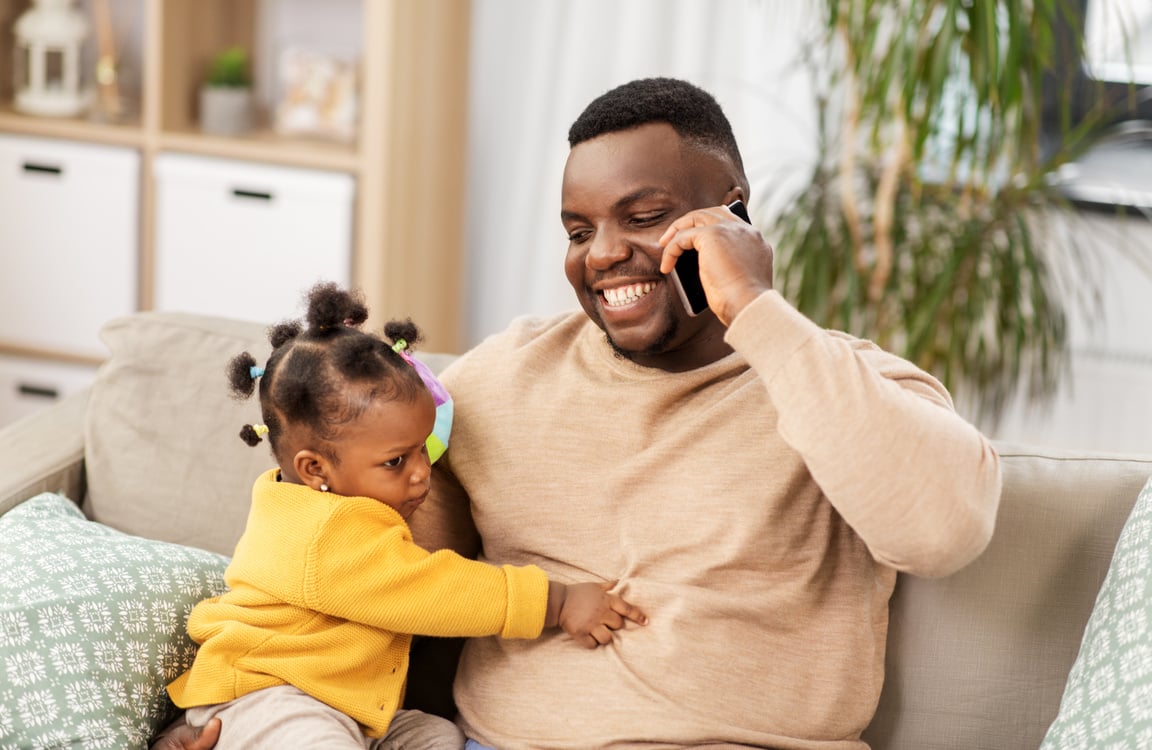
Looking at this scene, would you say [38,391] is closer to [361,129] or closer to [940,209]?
[361,129]

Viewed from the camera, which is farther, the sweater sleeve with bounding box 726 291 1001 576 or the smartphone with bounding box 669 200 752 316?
the smartphone with bounding box 669 200 752 316

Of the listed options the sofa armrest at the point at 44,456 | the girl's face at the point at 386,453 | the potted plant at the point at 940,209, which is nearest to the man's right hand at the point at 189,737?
the girl's face at the point at 386,453

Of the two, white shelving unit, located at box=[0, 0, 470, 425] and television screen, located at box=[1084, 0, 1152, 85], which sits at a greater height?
television screen, located at box=[1084, 0, 1152, 85]

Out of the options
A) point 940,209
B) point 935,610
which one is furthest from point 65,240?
point 935,610

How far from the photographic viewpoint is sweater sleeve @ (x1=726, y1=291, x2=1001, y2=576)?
1.21 metres

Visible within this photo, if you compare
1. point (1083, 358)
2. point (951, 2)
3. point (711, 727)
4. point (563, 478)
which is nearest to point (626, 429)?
point (563, 478)

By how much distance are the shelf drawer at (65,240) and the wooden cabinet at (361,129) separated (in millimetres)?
18

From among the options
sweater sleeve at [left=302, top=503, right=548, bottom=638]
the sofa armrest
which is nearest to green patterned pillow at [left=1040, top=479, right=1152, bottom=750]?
sweater sleeve at [left=302, top=503, right=548, bottom=638]

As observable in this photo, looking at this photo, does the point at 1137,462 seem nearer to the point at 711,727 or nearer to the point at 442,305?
the point at 711,727

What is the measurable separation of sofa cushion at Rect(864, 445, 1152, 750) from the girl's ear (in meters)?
0.64

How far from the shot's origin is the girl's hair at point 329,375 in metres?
1.37

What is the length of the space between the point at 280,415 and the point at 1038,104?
5.57ft

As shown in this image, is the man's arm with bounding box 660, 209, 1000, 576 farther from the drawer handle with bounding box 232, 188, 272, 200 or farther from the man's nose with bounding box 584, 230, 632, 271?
the drawer handle with bounding box 232, 188, 272, 200

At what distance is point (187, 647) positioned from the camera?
58.0 inches
